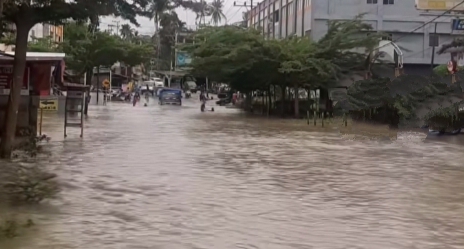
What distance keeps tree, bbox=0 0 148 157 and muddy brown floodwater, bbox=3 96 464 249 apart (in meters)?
1.27

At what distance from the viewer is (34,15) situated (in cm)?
1700

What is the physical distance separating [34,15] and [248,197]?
725 centimetres

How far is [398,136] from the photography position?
98.5 feet

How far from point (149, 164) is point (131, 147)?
183 inches

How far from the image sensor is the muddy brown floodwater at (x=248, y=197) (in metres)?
9.30

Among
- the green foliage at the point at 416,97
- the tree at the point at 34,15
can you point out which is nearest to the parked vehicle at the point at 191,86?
the green foliage at the point at 416,97

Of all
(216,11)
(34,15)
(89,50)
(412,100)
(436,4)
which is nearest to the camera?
(34,15)

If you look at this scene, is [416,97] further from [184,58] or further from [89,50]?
[184,58]

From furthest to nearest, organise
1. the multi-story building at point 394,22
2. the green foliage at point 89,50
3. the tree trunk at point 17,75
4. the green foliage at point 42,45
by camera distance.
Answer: the multi-story building at point 394,22 → the green foliage at point 89,50 → the green foliage at point 42,45 → the tree trunk at point 17,75

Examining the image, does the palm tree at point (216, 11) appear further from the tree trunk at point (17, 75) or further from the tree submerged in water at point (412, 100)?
the tree trunk at point (17, 75)

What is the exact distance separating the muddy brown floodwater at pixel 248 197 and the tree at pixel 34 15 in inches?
50.0

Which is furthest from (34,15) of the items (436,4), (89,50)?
(89,50)

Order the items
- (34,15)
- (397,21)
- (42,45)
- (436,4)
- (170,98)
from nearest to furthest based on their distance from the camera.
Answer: (34,15), (436,4), (42,45), (397,21), (170,98)

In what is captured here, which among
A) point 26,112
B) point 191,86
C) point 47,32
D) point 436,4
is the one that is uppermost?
point 47,32
